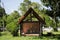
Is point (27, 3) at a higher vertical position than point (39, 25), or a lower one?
higher

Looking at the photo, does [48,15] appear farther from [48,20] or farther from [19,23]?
[19,23]

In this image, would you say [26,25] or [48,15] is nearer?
[26,25]

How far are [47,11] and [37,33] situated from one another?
17.2 meters

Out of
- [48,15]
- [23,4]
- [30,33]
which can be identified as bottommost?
[30,33]

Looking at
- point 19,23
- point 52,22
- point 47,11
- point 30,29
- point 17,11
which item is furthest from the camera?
point 17,11

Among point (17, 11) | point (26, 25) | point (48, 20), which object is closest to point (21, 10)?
point (17, 11)

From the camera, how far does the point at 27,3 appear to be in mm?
57438

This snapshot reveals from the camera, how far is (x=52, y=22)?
51625 millimetres

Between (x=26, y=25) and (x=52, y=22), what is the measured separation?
19.5m

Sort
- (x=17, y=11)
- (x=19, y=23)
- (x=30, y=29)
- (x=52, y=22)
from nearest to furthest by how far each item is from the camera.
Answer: (x=19, y=23)
(x=30, y=29)
(x=52, y=22)
(x=17, y=11)

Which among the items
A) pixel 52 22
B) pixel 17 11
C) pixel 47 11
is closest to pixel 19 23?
pixel 47 11

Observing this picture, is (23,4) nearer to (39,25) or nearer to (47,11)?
(47,11)

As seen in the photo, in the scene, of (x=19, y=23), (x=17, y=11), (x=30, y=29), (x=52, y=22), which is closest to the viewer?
(x=19, y=23)

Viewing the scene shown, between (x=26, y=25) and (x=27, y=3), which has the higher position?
(x=27, y=3)
